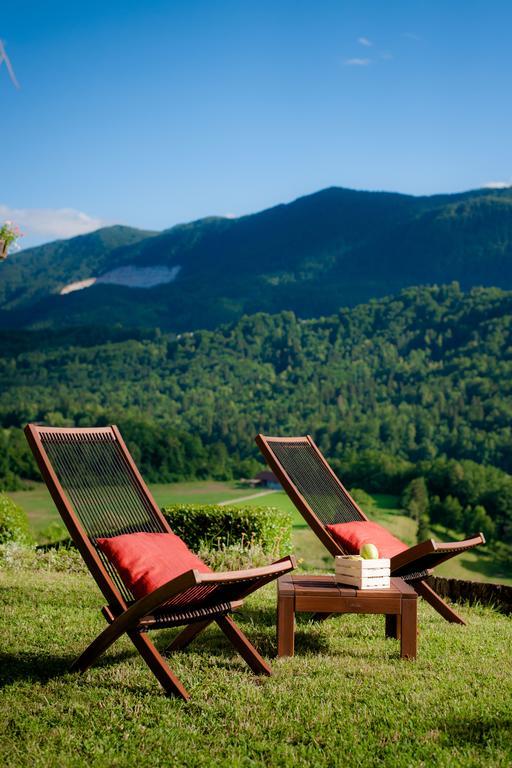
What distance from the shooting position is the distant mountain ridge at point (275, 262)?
90125mm

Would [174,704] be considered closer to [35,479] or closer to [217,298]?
[35,479]

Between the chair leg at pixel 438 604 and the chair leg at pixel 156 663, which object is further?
the chair leg at pixel 438 604

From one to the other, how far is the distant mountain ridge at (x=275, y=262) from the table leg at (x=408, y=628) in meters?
81.2

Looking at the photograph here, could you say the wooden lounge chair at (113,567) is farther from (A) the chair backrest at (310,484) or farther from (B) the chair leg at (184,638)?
(A) the chair backrest at (310,484)

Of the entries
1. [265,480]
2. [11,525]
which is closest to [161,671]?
[11,525]

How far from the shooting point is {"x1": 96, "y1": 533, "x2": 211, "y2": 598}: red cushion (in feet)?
11.4

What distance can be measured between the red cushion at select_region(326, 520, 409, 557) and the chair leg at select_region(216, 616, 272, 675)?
1194mm

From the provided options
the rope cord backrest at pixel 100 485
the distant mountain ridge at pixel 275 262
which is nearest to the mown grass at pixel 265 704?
the rope cord backrest at pixel 100 485

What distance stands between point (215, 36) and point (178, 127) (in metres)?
12.1

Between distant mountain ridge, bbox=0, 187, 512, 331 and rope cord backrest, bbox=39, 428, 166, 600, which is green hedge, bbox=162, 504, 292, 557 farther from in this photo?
distant mountain ridge, bbox=0, 187, 512, 331

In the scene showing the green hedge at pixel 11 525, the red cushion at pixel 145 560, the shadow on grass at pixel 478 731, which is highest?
the red cushion at pixel 145 560

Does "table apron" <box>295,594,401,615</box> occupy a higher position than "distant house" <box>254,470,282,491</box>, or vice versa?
"table apron" <box>295,594,401,615</box>

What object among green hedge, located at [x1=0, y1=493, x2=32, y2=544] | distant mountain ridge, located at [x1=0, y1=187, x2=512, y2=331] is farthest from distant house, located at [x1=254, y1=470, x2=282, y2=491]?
distant mountain ridge, located at [x1=0, y1=187, x2=512, y2=331]

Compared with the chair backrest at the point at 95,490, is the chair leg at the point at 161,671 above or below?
below
